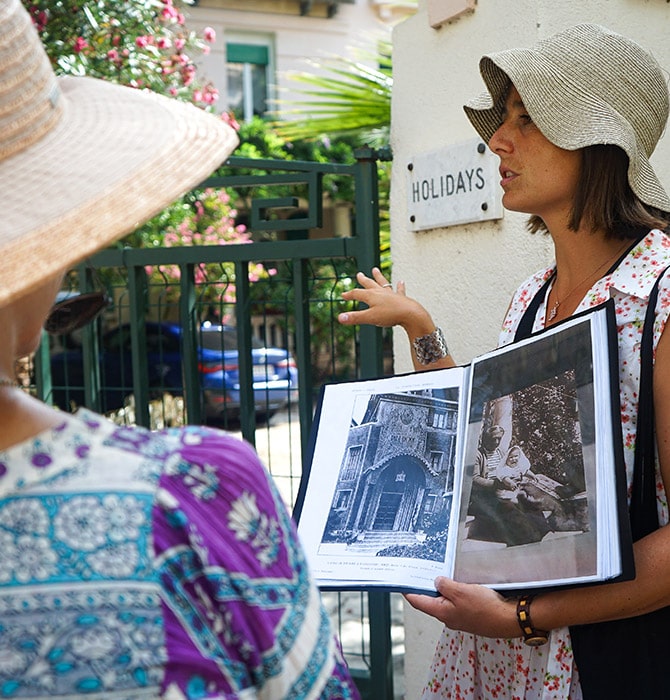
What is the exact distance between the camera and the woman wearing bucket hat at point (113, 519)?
84 centimetres

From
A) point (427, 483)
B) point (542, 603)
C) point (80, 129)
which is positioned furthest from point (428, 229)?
point (80, 129)

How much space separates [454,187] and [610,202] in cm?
112

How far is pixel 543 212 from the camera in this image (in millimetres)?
1880

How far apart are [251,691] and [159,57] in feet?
26.3

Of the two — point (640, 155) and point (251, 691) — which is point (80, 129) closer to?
point (251, 691)

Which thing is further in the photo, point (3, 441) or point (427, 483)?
point (427, 483)

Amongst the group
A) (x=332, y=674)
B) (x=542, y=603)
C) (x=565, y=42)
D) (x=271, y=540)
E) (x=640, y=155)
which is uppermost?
(x=565, y=42)

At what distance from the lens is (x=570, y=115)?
1.77m

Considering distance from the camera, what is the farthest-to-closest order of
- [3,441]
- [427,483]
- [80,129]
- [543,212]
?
1. [543,212]
2. [427,483]
3. [80,129]
4. [3,441]

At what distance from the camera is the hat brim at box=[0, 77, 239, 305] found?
92 cm

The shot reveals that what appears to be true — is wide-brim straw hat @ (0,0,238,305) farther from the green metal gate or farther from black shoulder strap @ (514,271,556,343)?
the green metal gate

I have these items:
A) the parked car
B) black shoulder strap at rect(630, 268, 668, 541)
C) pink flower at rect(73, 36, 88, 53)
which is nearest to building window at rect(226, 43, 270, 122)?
pink flower at rect(73, 36, 88, 53)

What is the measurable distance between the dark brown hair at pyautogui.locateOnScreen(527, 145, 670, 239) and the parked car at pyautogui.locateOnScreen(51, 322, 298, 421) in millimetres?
1546

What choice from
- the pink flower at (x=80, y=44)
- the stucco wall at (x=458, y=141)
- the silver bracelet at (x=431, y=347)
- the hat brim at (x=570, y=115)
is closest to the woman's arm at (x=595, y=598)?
the hat brim at (x=570, y=115)
